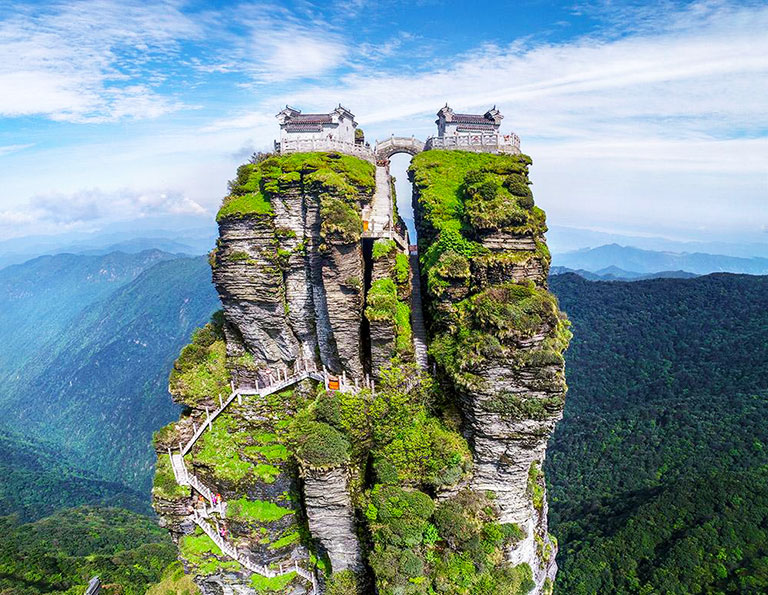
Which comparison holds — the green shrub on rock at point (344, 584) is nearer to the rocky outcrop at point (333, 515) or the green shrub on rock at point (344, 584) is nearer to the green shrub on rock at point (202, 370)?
the rocky outcrop at point (333, 515)

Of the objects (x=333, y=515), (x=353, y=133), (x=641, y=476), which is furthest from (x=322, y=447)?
(x=641, y=476)

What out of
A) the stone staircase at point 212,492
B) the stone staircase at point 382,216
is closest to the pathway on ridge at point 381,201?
the stone staircase at point 382,216

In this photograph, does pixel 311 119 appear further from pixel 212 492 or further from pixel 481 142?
pixel 212 492

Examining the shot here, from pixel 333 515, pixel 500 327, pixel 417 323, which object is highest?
pixel 500 327

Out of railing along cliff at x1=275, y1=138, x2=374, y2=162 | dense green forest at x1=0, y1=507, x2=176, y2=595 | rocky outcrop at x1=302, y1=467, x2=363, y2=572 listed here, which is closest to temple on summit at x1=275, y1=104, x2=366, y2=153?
railing along cliff at x1=275, y1=138, x2=374, y2=162

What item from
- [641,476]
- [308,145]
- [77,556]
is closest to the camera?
[308,145]

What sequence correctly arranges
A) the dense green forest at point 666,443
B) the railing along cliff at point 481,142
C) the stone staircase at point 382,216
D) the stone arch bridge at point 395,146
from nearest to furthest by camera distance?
the stone staircase at point 382,216 → the railing along cliff at point 481,142 → the stone arch bridge at point 395,146 → the dense green forest at point 666,443
